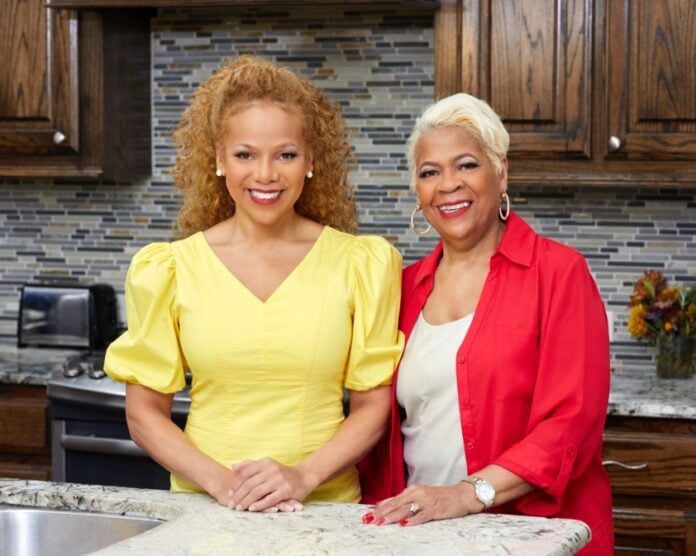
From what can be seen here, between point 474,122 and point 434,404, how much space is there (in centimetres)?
51

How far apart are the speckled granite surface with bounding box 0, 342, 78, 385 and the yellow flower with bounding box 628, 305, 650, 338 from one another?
5.41 feet

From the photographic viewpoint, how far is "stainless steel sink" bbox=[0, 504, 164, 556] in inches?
67.7

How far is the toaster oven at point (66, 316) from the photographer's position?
12.0 feet

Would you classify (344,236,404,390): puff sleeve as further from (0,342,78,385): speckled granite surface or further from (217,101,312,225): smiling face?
(0,342,78,385): speckled granite surface

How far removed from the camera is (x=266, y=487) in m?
1.76

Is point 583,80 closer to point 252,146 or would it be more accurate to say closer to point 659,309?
point 659,309

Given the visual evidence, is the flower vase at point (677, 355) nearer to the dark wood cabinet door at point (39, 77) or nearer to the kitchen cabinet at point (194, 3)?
the kitchen cabinet at point (194, 3)

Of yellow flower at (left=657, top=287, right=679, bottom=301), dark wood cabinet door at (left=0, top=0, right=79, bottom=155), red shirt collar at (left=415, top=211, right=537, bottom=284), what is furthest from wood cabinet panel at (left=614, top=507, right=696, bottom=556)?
dark wood cabinet door at (left=0, top=0, right=79, bottom=155)

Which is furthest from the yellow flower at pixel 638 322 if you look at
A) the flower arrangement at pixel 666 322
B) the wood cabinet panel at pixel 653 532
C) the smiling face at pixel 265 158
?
the smiling face at pixel 265 158

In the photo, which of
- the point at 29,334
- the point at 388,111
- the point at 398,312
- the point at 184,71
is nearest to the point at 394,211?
the point at 388,111

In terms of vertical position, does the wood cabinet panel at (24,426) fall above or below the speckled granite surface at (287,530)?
below

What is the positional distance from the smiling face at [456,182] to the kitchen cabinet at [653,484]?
102 centimetres

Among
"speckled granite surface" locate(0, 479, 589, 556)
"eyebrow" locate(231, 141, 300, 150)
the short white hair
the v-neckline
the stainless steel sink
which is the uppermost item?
the short white hair

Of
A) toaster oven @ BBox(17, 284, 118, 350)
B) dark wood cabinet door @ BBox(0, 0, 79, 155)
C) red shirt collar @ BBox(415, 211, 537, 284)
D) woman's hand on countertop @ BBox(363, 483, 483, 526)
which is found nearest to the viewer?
woman's hand on countertop @ BBox(363, 483, 483, 526)
